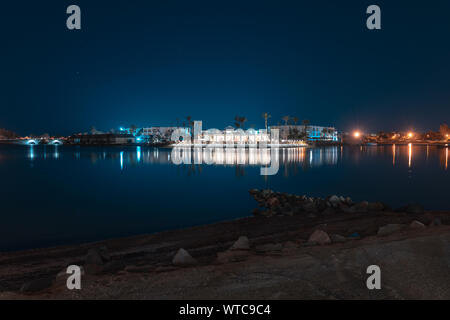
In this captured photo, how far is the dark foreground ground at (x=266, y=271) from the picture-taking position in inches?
182

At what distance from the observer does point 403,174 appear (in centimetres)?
3011

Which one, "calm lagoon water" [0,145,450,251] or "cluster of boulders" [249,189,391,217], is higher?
"cluster of boulders" [249,189,391,217]

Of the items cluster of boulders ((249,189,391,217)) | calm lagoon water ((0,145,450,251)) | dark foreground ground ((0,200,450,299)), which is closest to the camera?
dark foreground ground ((0,200,450,299))

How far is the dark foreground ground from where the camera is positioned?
15.2 feet

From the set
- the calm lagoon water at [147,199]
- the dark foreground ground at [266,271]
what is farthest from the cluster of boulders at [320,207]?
the dark foreground ground at [266,271]

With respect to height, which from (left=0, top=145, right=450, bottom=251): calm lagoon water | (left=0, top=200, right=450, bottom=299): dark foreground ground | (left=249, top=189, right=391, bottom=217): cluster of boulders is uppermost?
(left=0, top=200, right=450, bottom=299): dark foreground ground

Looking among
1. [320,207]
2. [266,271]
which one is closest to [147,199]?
[320,207]

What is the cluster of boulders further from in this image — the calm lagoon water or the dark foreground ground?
the dark foreground ground

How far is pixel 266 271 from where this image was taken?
17.6 ft

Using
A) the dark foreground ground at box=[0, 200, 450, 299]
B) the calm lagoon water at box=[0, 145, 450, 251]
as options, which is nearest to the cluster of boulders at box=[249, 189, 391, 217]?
the calm lagoon water at box=[0, 145, 450, 251]

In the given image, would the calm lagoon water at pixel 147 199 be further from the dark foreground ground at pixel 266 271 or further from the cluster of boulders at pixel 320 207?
the dark foreground ground at pixel 266 271

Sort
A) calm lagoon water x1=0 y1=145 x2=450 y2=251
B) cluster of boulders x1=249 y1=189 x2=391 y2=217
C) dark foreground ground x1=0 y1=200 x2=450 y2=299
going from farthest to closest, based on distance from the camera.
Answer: calm lagoon water x1=0 y1=145 x2=450 y2=251 → cluster of boulders x1=249 y1=189 x2=391 y2=217 → dark foreground ground x1=0 y1=200 x2=450 y2=299

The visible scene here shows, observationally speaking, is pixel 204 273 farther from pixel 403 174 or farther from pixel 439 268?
pixel 403 174
